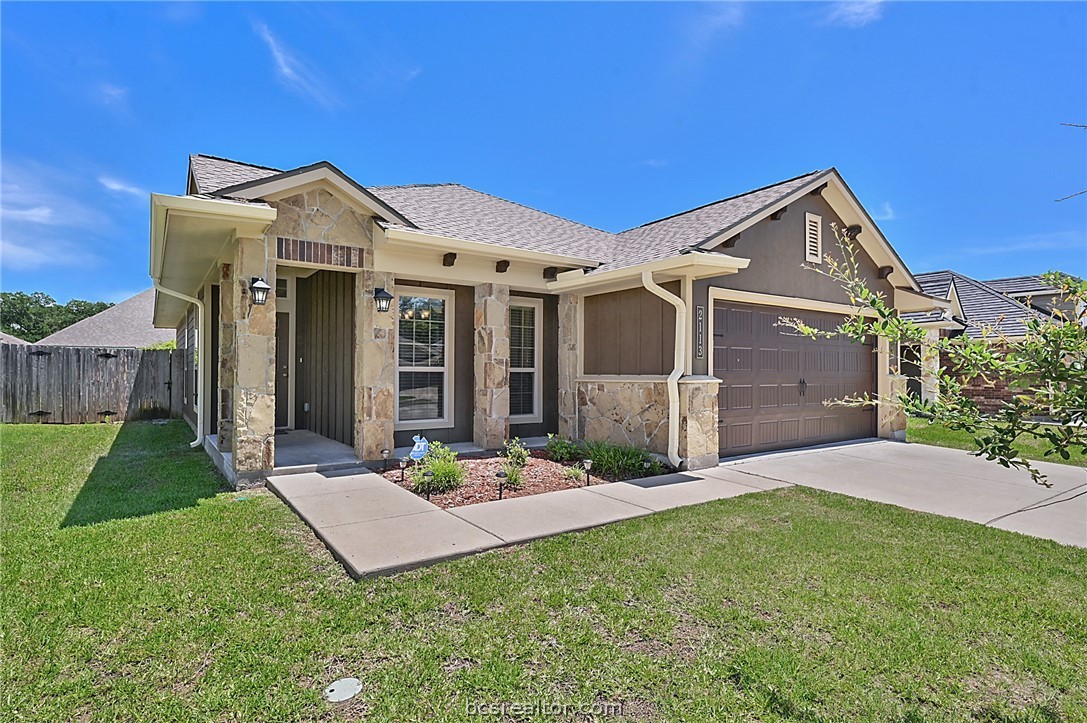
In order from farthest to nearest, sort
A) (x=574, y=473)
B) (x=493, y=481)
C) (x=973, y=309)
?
(x=973, y=309)
(x=574, y=473)
(x=493, y=481)

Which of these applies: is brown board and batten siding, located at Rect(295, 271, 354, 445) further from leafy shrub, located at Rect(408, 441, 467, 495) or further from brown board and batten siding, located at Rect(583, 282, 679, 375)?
brown board and batten siding, located at Rect(583, 282, 679, 375)

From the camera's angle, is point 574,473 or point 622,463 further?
point 622,463

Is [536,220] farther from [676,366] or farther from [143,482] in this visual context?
[143,482]

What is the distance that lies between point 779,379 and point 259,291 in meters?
7.47

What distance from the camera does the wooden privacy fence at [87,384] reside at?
12.8 metres

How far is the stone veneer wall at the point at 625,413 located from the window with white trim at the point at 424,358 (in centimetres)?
215

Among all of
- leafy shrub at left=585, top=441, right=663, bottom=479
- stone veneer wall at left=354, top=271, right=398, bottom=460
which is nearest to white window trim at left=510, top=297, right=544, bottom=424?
leafy shrub at left=585, top=441, right=663, bottom=479

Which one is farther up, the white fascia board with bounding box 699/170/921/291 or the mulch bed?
the white fascia board with bounding box 699/170/921/291

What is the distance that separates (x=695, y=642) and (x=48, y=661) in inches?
125

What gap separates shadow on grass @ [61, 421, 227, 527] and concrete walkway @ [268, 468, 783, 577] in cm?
90

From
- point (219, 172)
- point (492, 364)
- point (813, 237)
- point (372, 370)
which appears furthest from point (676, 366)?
point (219, 172)

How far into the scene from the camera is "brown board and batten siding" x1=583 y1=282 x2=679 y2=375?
7.68 m

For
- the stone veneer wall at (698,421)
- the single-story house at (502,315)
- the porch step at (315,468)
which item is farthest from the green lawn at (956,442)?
the porch step at (315,468)

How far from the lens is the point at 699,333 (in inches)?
294
